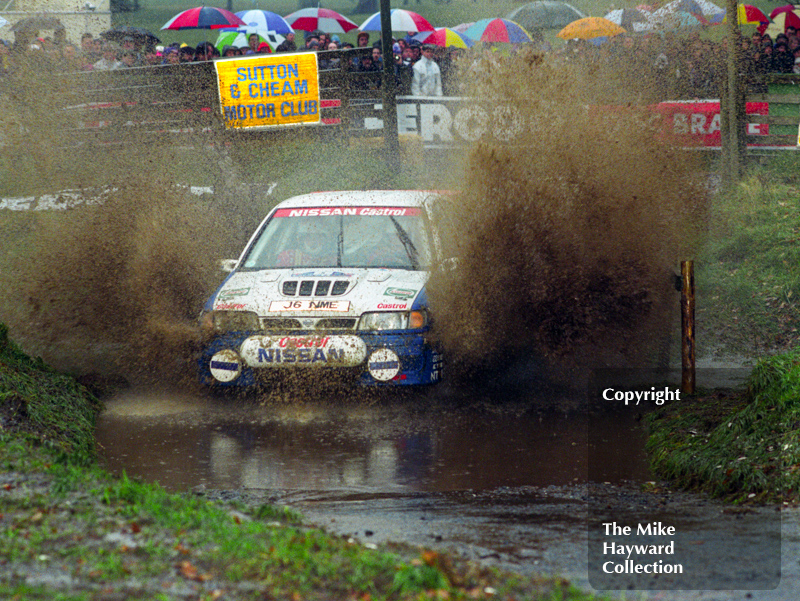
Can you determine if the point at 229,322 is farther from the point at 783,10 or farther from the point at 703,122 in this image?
the point at 783,10

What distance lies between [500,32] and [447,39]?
1.21m

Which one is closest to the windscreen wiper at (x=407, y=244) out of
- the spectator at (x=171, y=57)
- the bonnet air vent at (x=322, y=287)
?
the bonnet air vent at (x=322, y=287)

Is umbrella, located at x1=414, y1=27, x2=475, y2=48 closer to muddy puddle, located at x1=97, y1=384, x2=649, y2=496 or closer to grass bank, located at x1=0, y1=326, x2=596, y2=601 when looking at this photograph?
muddy puddle, located at x1=97, y1=384, x2=649, y2=496

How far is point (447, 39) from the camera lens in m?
20.8

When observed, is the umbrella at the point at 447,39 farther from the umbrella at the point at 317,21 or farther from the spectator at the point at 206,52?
the spectator at the point at 206,52

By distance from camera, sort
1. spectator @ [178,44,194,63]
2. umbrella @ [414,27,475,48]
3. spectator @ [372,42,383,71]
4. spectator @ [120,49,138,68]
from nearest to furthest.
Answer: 1. spectator @ [120,49,138,68]
2. spectator @ [372,42,383,71]
3. spectator @ [178,44,194,63]
4. umbrella @ [414,27,475,48]

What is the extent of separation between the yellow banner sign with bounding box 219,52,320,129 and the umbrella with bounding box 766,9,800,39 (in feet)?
45.4

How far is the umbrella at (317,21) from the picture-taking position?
77.0 feet

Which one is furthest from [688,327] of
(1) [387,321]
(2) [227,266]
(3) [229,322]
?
(2) [227,266]

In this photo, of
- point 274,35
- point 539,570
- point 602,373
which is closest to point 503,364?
point 602,373

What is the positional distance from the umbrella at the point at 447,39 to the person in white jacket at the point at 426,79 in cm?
465

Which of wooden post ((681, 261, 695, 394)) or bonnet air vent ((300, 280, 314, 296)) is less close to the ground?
bonnet air vent ((300, 280, 314, 296))

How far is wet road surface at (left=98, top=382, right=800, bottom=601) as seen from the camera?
408 centimetres

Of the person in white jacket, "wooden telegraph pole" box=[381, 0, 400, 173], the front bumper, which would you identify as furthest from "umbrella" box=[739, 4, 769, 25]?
the front bumper
